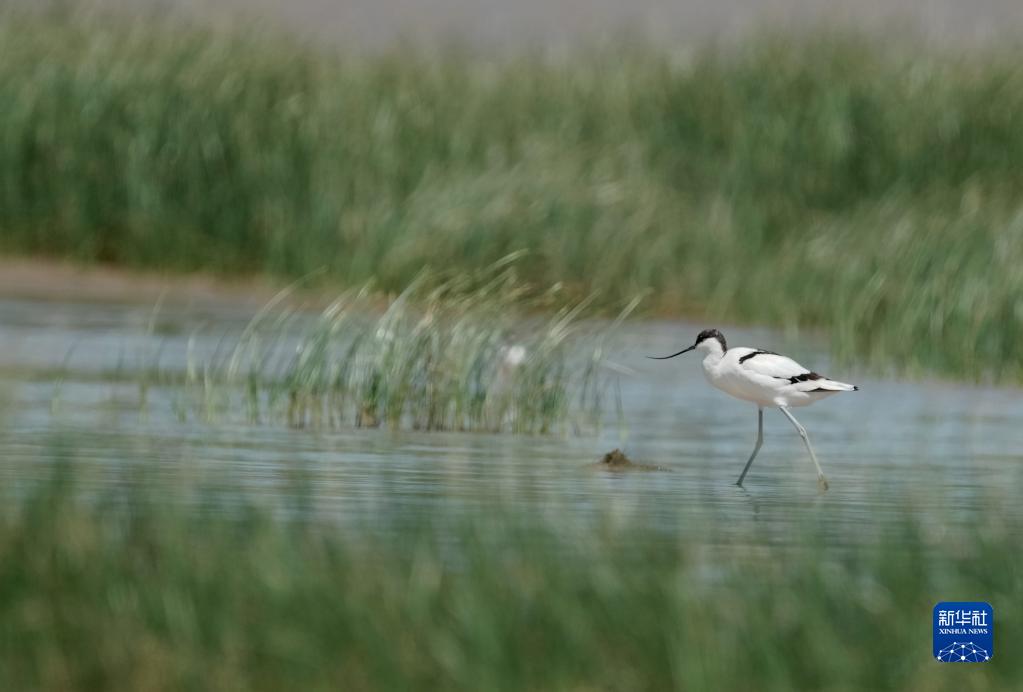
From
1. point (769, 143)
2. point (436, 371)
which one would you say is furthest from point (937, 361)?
point (769, 143)

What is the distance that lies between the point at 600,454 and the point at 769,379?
1.43 m

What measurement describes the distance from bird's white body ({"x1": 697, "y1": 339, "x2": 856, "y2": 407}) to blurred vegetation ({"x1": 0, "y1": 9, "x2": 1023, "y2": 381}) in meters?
6.32

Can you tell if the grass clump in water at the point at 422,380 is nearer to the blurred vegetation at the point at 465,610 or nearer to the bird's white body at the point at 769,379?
the bird's white body at the point at 769,379

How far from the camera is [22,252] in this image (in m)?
19.8

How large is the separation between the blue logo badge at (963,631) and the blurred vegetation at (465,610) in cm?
4

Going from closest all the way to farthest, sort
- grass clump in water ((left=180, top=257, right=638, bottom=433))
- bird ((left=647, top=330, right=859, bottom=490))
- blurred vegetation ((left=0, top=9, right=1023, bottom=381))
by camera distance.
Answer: bird ((left=647, top=330, right=859, bottom=490)) < grass clump in water ((left=180, top=257, right=638, bottom=433)) < blurred vegetation ((left=0, top=9, right=1023, bottom=381))

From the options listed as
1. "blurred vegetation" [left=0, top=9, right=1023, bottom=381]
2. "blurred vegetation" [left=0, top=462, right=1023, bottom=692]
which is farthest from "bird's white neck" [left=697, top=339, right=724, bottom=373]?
"blurred vegetation" [left=0, top=9, right=1023, bottom=381]

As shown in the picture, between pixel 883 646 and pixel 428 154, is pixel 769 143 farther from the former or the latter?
pixel 883 646

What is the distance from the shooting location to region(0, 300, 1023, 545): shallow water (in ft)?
28.8

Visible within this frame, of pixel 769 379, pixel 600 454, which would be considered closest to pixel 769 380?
pixel 769 379

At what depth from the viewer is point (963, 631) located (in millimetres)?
6414

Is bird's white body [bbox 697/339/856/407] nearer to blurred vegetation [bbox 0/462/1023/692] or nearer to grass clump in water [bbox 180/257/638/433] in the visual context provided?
grass clump in water [bbox 180/257/638/433]

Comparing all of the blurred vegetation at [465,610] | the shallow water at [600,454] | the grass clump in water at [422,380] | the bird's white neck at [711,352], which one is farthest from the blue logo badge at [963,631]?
the grass clump in water at [422,380]

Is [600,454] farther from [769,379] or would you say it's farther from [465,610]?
[465,610]
